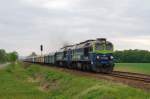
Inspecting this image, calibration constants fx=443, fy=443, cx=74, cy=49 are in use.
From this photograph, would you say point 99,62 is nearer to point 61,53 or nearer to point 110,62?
point 110,62

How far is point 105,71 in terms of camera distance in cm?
4828

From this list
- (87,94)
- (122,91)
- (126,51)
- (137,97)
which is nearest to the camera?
(137,97)

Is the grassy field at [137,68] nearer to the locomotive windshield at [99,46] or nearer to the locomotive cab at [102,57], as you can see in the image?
the locomotive cab at [102,57]

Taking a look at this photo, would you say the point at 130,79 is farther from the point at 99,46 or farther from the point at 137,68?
the point at 137,68

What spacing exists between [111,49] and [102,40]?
1.56 meters

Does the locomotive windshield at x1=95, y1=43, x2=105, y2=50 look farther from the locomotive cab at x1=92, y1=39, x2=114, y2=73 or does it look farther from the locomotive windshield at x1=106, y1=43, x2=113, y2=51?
the locomotive windshield at x1=106, y1=43, x2=113, y2=51

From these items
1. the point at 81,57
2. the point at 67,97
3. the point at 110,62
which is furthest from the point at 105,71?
the point at 67,97

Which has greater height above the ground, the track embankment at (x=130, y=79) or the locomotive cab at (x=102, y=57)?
the locomotive cab at (x=102, y=57)

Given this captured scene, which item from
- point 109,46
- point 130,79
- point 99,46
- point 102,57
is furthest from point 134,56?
point 130,79

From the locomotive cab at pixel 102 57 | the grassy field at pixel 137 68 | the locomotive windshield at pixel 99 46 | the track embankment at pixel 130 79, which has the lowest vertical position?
the track embankment at pixel 130 79

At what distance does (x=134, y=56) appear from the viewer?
117500 millimetres

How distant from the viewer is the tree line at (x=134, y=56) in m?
112

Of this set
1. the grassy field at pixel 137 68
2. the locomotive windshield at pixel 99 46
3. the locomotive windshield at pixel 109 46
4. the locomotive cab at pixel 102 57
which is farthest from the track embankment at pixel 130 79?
the grassy field at pixel 137 68

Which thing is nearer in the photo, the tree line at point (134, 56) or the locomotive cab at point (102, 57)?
the locomotive cab at point (102, 57)
